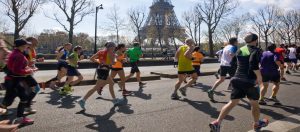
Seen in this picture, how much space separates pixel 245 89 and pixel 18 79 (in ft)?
13.5

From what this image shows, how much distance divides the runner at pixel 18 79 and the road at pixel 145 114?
0.40 meters

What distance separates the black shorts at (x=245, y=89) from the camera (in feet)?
17.9

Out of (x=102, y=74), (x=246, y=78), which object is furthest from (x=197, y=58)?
(x=246, y=78)

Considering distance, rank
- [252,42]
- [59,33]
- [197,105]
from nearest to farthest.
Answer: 1. [252,42]
2. [197,105]
3. [59,33]

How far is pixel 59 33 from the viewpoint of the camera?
81.4m

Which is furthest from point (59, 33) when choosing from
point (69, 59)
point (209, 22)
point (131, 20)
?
point (69, 59)

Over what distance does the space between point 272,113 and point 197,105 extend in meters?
1.79

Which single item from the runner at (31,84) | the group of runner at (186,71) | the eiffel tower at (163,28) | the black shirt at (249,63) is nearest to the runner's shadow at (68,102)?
the group of runner at (186,71)

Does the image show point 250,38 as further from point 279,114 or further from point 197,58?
point 197,58

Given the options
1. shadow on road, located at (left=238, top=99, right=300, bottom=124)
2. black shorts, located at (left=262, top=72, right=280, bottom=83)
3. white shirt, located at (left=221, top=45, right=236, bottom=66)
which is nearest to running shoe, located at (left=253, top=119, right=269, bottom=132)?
shadow on road, located at (left=238, top=99, right=300, bottom=124)

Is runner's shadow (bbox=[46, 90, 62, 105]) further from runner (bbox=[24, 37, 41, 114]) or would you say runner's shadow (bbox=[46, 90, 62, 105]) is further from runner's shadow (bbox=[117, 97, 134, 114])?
runner's shadow (bbox=[117, 97, 134, 114])

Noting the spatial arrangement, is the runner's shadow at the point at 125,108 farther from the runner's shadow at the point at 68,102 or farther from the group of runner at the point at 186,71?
the runner's shadow at the point at 68,102

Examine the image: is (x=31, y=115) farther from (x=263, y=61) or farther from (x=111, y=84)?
(x=263, y=61)

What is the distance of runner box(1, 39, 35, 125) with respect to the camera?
595cm
